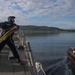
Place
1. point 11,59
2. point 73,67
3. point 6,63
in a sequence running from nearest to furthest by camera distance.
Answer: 1. point 6,63
2. point 11,59
3. point 73,67

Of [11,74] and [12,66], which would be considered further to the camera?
[12,66]

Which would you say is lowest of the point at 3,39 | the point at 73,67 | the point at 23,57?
the point at 73,67

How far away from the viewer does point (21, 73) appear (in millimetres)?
10070

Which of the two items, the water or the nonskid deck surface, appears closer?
the nonskid deck surface

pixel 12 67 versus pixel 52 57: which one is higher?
pixel 12 67

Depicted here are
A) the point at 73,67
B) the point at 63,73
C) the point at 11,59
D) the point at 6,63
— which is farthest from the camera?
the point at 73,67

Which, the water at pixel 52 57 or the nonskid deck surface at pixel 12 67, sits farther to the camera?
the water at pixel 52 57

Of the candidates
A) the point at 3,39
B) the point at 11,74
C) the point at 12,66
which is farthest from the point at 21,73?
the point at 3,39

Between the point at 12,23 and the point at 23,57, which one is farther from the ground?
the point at 12,23

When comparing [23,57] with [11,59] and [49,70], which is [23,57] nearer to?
[11,59]

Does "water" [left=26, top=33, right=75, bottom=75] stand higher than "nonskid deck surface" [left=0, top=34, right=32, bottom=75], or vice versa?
"nonskid deck surface" [left=0, top=34, right=32, bottom=75]

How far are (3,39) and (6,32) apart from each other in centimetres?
38

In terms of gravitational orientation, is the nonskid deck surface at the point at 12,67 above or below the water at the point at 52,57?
above

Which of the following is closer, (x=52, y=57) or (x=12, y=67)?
(x=12, y=67)
